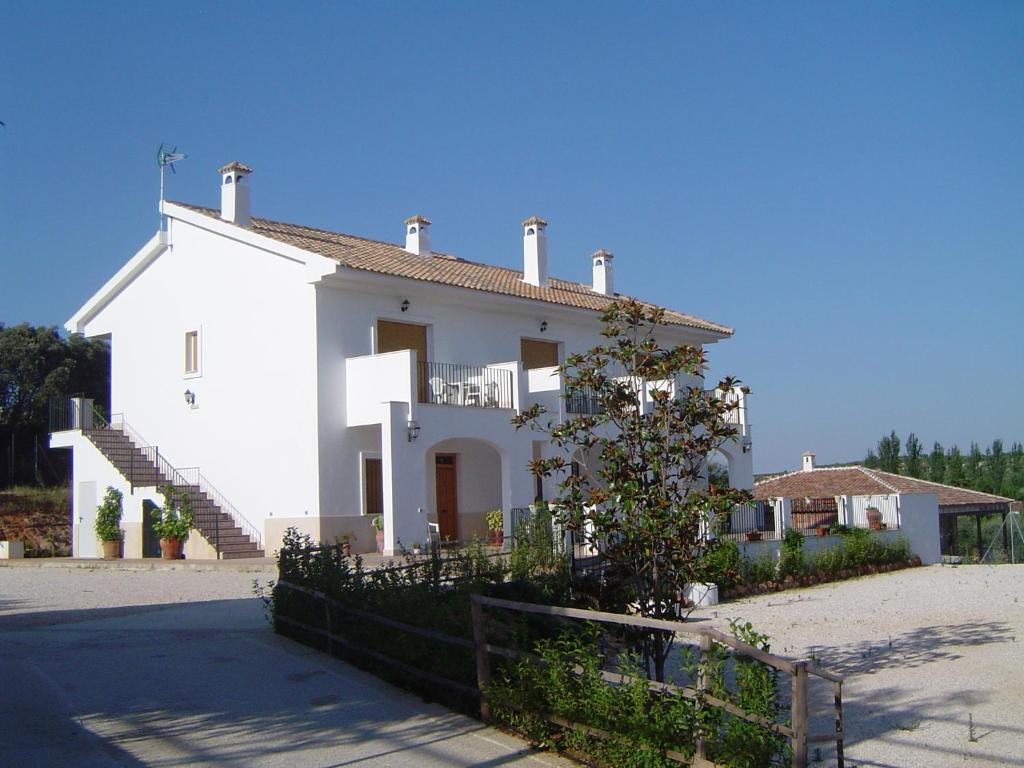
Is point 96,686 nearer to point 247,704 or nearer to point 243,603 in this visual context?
point 247,704

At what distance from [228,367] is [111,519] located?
4.79 meters

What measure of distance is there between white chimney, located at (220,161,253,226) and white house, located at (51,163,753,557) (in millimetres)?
35

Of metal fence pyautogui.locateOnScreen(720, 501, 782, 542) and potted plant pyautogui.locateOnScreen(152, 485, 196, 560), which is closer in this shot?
metal fence pyautogui.locateOnScreen(720, 501, 782, 542)

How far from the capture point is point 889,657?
11359 mm

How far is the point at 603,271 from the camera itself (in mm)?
32844

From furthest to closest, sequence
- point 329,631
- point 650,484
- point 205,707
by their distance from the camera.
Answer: point 329,631
point 650,484
point 205,707

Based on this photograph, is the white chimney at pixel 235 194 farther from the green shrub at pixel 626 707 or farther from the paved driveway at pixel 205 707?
the green shrub at pixel 626 707

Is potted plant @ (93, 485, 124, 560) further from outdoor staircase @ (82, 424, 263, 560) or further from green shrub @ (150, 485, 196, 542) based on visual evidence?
green shrub @ (150, 485, 196, 542)

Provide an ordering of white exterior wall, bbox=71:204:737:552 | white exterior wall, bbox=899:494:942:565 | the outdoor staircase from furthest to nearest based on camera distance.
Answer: white exterior wall, bbox=899:494:942:565 < the outdoor staircase < white exterior wall, bbox=71:204:737:552

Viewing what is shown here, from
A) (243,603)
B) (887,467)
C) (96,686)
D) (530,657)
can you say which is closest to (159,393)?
(243,603)

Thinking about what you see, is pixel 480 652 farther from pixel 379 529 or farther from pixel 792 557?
pixel 379 529

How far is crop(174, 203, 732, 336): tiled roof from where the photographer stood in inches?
910

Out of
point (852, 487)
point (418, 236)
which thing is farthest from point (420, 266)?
point (852, 487)

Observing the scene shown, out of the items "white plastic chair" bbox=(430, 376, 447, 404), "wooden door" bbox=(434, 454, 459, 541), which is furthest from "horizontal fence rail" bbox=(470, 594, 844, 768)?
"wooden door" bbox=(434, 454, 459, 541)
